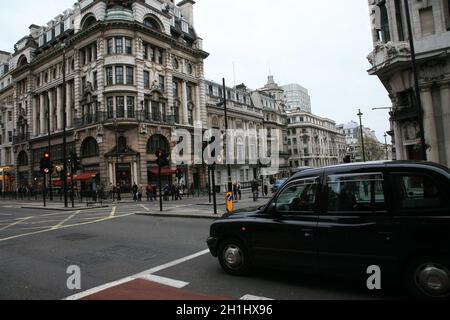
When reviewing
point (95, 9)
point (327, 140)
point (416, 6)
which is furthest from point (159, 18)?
point (327, 140)

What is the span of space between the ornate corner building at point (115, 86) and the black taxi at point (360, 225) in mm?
29095

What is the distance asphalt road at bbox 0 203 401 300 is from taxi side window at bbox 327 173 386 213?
3.89 feet

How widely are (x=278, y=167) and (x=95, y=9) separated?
1928 inches

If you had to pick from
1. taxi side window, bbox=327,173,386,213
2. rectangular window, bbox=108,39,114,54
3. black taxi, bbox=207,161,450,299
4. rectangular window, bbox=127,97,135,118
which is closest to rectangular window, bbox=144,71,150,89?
rectangular window, bbox=127,97,135,118

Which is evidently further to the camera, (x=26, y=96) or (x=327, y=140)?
(x=327, y=140)

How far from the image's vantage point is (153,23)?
3931 cm

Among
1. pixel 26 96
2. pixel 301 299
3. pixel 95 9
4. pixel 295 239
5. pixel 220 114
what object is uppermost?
A: pixel 95 9

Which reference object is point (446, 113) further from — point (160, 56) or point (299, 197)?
point (160, 56)

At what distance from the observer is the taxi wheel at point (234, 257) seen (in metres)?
5.32

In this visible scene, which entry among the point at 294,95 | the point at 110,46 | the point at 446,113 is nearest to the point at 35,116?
the point at 110,46

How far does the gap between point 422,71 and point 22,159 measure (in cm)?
5502

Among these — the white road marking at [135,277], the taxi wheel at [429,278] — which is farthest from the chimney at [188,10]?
the taxi wheel at [429,278]
